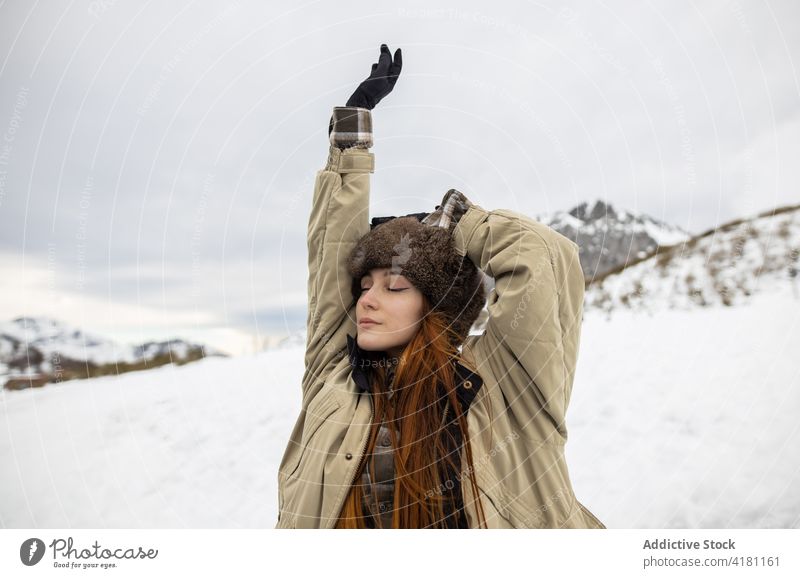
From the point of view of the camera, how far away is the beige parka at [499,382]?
3.93ft

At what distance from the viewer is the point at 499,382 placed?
1274 mm

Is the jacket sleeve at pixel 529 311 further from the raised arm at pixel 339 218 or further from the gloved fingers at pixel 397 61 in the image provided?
the gloved fingers at pixel 397 61

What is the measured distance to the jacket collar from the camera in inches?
48.7

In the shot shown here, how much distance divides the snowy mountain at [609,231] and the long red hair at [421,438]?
18.8 inches

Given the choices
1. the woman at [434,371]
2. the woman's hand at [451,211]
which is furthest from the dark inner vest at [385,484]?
the woman's hand at [451,211]

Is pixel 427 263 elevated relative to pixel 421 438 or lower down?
elevated

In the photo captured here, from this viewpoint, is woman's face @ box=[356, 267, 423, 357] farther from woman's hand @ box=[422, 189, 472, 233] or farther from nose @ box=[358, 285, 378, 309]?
woman's hand @ box=[422, 189, 472, 233]

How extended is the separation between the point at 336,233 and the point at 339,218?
4 cm

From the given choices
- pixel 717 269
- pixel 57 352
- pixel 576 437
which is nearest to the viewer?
pixel 57 352

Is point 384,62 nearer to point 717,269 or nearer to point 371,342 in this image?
point 371,342

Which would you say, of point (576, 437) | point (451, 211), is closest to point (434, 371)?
point (451, 211)

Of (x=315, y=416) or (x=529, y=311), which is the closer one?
(x=529, y=311)
